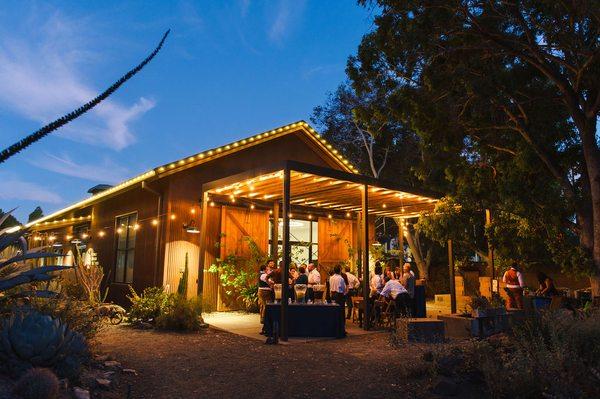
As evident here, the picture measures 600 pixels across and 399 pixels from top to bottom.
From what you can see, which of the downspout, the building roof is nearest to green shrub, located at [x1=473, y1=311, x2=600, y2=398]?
the building roof

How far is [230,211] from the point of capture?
13.5 meters

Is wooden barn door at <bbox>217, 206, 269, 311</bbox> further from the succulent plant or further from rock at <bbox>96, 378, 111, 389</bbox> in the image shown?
the succulent plant

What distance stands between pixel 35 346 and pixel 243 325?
6.49 meters

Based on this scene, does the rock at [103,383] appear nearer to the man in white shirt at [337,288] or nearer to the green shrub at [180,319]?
the green shrub at [180,319]

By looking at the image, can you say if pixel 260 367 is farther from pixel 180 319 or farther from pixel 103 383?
pixel 180 319

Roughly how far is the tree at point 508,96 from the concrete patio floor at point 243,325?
5.05 m

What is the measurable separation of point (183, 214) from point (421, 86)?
7287 millimetres

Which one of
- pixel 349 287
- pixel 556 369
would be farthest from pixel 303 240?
pixel 556 369

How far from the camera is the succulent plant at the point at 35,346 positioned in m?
4.51

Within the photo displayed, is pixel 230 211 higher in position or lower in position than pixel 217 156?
lower

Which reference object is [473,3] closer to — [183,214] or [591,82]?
[591,82]

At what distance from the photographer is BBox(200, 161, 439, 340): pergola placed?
934 cm

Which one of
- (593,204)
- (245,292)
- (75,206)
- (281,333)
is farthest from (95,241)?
(593,204)

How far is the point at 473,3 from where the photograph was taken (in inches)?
424
